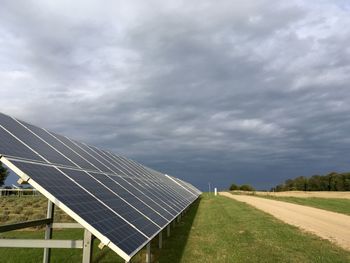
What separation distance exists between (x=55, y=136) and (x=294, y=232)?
15.1 m

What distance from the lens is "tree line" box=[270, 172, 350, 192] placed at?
132 meters

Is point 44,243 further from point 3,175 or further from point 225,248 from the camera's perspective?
point 3,175

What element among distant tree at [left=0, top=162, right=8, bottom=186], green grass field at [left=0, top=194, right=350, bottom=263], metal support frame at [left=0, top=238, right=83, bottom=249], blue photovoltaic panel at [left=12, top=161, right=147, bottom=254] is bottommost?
green grass field at [left=0, top=194, right=350, bottom=263]

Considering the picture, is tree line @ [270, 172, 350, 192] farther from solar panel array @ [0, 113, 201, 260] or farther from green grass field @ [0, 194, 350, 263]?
solar panel array @ [0, 113, 201, 260]

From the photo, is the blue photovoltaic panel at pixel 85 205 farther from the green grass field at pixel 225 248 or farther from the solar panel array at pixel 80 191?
the green grass field at pixel 225 248

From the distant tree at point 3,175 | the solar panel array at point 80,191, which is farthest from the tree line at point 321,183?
the solar panel array at point 80,191

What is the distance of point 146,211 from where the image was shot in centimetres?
1340

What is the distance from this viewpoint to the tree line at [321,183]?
5192 inches

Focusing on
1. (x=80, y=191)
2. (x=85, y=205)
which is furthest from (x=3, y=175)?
(x=85, y=205)

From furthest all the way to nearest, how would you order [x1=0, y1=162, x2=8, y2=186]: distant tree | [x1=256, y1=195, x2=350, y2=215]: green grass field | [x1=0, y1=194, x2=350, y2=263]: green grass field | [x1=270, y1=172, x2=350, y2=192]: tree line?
1. [x1=270, y1=172, x2=350, y2=192]: tree line
2. [x1=0, y1=162, x2=8, y2=186]: distant tree
3. [x1=256, y1=195, x2=350, y2=215]: green grass field
4. [x1=0, y1=194, x2=350, y2=263]: green grass field

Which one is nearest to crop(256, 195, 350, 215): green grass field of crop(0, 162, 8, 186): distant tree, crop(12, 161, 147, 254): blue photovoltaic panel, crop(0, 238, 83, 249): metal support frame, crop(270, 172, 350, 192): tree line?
crop(12, 161, 147, 254): blue photovoltaic panel

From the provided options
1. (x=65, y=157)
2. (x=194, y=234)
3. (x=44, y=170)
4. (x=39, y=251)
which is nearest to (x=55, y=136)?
(x=65, y=157)

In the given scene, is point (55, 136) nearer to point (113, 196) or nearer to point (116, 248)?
point (113, 196)

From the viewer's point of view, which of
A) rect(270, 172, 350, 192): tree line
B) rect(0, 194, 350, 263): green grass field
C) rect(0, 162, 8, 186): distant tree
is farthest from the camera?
rect(270, 172, 350, 192): tree line
